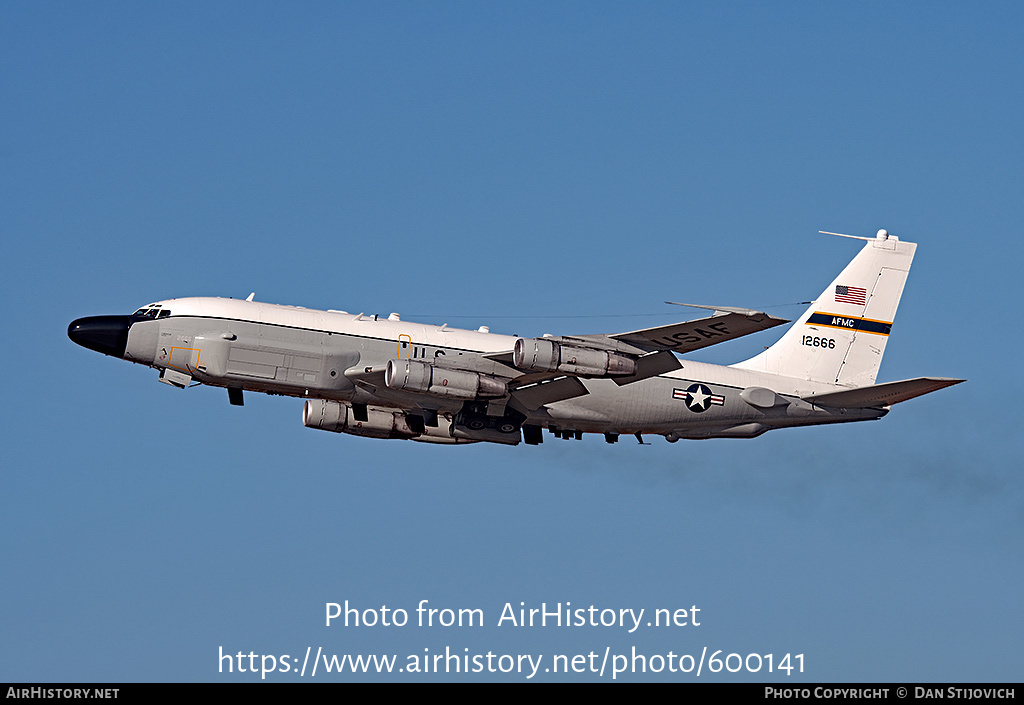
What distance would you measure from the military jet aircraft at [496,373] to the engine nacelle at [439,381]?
5cm

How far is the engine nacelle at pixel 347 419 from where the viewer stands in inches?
2437

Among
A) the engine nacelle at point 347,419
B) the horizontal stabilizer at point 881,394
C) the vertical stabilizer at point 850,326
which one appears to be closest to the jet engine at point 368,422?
the engine nacelle at point 347,419

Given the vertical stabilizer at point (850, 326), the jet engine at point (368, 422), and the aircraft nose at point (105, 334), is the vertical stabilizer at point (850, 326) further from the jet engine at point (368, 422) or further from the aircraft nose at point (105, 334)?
the aircraft nose at point (105, 334)

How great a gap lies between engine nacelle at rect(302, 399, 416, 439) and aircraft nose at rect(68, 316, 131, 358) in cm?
955

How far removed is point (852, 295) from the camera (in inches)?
2532

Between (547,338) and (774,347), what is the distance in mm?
13112

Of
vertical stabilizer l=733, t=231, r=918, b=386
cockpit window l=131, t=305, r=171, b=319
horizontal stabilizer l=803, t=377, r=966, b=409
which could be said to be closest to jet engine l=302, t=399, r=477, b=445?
cockpit window l=131, t=305, r=171, b=319

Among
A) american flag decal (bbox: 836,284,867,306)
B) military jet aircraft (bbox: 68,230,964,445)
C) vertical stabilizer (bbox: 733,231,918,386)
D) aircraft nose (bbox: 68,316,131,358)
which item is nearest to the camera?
military jet aircraft (bbox: 68,230,964,445)

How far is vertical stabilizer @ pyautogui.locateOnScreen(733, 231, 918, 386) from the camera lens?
62.5 meters

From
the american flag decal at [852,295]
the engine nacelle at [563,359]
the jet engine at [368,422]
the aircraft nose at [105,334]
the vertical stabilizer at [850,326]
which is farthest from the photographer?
the american flag decal at [852,295]

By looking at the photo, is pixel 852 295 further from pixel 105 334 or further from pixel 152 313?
pixel 105 334

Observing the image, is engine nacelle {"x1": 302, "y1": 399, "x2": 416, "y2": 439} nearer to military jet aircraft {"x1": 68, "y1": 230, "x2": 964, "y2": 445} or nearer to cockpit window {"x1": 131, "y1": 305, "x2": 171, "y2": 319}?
military jet aircraft {"x1": 68, "y1": 230, "x2": 964, "y2": 445}
